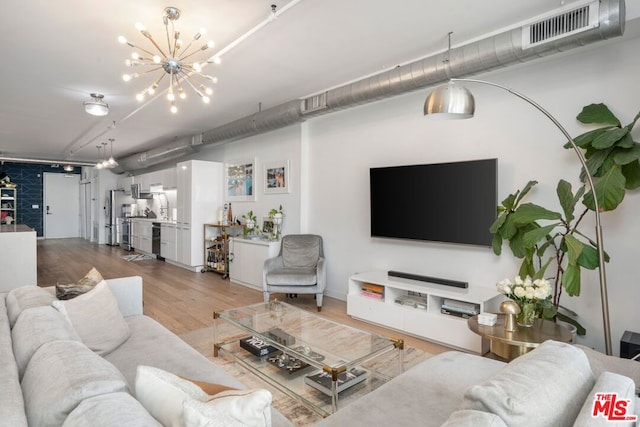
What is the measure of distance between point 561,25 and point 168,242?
24.1 feet

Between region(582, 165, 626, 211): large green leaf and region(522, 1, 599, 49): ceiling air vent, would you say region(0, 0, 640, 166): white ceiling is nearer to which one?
region(522, 1, 599, 49): ceiling air vent

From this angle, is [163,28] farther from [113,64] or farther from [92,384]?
[92,384]

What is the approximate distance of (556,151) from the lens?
308cm

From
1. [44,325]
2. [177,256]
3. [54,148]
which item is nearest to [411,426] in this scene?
[44,325]

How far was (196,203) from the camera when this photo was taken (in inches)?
267

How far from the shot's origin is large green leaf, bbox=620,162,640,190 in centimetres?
250

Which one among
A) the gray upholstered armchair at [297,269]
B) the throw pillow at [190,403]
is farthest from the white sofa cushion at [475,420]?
the gray upholstered armchair at [297,269]

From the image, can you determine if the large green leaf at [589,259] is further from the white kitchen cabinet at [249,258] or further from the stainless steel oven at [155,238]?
the stainless steel oven at [155,238]

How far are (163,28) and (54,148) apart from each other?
308 inches

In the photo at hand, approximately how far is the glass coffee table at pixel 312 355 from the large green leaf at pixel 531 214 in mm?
1351

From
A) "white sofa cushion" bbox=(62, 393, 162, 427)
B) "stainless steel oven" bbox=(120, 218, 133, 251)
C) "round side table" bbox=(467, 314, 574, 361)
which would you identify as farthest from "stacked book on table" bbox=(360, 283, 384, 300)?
"stainless steel oven" bbox=(120, 218, 133, 251)

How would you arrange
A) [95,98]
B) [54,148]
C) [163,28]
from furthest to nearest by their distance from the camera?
[54,148] < [95,98] < [163,28]

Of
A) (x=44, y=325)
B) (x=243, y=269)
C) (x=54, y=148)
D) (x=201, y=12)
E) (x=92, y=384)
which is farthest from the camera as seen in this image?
(x=54, y=148)

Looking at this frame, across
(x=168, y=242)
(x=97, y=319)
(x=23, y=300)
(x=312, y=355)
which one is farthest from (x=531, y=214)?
(x=168, y=242)
